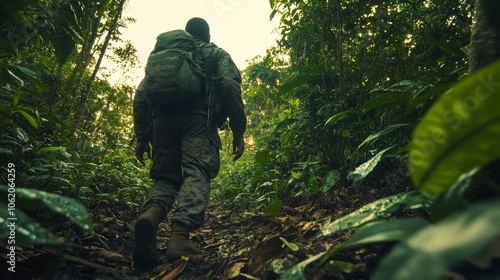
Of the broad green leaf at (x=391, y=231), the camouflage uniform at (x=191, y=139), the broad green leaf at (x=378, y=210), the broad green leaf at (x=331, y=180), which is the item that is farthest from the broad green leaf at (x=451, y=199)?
the camouflage uniform at (x=191, y=139)

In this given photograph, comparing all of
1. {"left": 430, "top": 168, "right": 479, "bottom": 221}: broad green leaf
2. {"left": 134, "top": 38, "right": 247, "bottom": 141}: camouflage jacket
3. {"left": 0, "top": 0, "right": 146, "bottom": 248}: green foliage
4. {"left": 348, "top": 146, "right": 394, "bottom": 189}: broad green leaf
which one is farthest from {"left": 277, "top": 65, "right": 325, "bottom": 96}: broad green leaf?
{"left": 430, "top": 168, "right": 479, "bottom": 221}: broad green leaf

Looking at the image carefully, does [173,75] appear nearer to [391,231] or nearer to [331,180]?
[331,180]

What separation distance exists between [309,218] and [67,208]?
1.96 meters

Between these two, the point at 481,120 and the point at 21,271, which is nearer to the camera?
the point at 481,120

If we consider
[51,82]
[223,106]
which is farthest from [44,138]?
[223,106]

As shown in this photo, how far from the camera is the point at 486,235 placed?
0.31m

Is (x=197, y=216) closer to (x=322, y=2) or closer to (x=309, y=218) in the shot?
(x=309, y=218)

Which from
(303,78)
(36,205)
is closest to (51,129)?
(303,78)

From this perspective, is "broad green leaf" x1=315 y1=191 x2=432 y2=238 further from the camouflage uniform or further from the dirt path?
the camouflage uniform

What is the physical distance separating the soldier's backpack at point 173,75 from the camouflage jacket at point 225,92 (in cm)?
16

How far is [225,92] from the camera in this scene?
269 cm

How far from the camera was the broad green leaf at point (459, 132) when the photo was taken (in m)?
0.43

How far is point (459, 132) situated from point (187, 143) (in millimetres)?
2283

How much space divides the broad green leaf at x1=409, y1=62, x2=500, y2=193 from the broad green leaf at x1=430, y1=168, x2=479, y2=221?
0.27 feet
